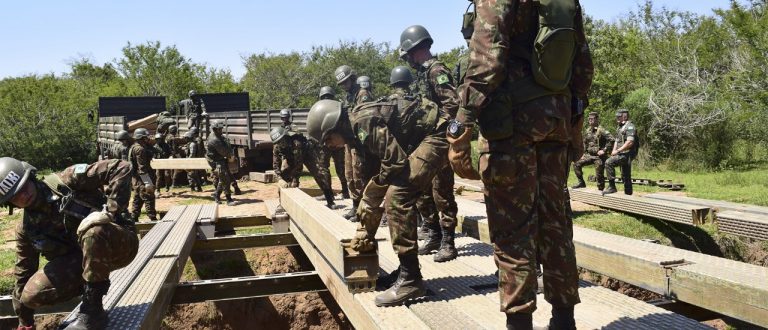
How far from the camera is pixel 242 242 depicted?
7.86 metres

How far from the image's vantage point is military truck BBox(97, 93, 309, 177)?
53.6 ft

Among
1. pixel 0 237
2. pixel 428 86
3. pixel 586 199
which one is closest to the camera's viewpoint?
pixel 428 86

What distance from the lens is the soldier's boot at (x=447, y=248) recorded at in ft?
17.2

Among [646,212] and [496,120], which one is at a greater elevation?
[496,120]

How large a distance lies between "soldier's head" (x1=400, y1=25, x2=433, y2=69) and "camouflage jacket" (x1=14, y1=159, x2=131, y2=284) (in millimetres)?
2654

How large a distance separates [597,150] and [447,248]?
24.4 ft

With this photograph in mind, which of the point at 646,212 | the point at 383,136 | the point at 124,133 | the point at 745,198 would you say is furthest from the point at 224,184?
the point at 745,198

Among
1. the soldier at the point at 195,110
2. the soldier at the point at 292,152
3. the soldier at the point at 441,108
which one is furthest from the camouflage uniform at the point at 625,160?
the soldier at the point at 195,110

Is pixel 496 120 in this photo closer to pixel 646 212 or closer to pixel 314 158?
pixel 646 212

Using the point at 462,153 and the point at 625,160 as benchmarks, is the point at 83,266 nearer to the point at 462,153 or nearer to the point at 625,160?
→ the point at 462,153

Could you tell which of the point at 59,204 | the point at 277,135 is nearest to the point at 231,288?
the point at 59,204

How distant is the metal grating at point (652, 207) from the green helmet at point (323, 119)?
18.8ft

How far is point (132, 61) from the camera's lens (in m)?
36.8

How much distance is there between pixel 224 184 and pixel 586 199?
274 inches
